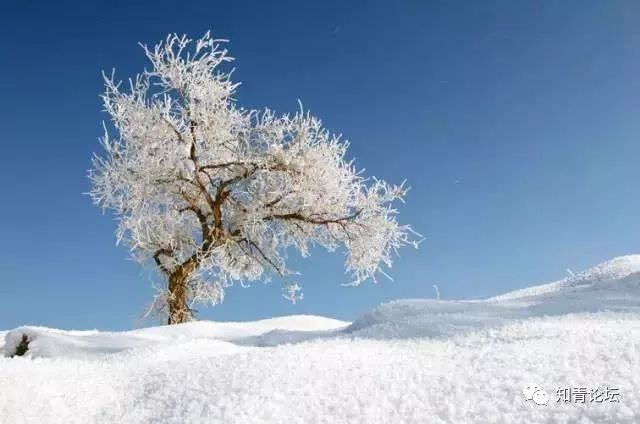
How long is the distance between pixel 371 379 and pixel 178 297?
8.55 m

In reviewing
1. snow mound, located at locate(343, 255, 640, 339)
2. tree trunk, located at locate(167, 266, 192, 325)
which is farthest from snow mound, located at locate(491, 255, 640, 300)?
tree trunk, located at locate(167, 266, 192, 325)

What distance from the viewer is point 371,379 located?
3.00m

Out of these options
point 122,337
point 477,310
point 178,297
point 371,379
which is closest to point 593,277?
point 477,310

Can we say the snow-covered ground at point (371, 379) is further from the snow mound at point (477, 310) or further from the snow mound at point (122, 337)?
the snow mound at point (122, 337)

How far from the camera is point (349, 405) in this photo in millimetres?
2705

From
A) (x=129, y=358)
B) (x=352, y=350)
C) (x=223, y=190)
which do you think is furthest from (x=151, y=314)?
(x=352, y=350)

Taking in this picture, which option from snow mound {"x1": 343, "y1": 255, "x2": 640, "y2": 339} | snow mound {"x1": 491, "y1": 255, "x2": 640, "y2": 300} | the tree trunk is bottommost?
snow mound {"x1": 343, "y1": 255, "x2": 640, "y2": 339}

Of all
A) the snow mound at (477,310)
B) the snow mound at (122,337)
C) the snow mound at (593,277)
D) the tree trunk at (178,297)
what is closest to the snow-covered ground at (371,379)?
the snow mound at (477,310)

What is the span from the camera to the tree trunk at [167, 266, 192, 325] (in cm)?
1087

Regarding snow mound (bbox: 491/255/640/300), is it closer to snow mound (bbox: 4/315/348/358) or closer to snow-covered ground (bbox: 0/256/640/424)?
snow-covered ground (bbox: 0/256/640/424)

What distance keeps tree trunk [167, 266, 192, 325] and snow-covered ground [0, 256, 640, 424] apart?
6271 mm

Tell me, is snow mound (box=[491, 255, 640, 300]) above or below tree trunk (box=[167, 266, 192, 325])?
below

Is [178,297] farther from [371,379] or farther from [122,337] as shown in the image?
[371,379]

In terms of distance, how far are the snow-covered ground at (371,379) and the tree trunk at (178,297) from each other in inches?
247
